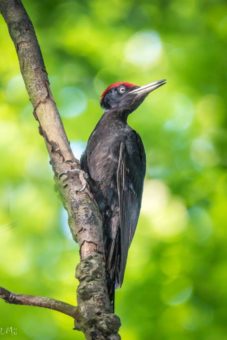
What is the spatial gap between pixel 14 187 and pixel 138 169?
126 cm

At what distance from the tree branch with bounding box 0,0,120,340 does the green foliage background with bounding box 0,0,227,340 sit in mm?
1732

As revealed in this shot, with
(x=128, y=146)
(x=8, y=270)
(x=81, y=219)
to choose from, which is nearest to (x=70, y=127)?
(x=128, y=146)

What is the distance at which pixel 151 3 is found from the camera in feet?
18.9

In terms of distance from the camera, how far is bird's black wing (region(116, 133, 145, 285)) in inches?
167

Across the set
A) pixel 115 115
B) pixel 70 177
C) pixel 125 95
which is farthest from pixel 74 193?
pixel 125 95

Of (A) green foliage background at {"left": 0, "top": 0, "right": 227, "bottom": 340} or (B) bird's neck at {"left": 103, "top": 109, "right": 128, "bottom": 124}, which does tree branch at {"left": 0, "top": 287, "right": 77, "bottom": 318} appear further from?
(B) bird's neck at {"left": 103, "top": 109, "right": 128, "bottom": 124}

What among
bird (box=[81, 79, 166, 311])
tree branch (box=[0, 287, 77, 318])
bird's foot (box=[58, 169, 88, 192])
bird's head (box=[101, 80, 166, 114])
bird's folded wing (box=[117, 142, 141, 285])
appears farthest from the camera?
bird's head (box=[101, 80, 166, 114])

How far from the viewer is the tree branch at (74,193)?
2453 millimetres

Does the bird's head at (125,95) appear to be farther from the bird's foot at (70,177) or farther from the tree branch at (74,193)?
the bird's foot at (70,177)

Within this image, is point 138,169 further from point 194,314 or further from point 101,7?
point 101,7

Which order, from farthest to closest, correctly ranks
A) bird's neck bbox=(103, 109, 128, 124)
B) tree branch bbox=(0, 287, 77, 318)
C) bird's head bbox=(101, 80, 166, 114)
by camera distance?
bird's head bbox=(101, 80, 166, 114) → bird's neck bbox=(103, 109, 128, 124) → tree branch bbox=(0, 287, 77, 318)

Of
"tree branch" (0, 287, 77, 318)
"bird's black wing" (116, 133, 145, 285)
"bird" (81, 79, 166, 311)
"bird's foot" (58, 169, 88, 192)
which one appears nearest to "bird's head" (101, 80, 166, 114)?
"bird" (81, 79, 166, 311)

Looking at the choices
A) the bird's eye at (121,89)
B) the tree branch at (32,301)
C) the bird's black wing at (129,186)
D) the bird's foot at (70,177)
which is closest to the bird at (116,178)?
the bird's black wing at (129,186)

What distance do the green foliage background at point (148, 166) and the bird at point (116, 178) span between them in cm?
51
